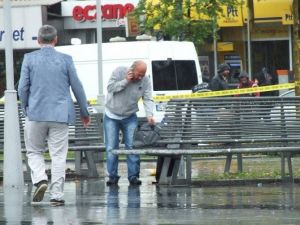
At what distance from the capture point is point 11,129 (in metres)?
12.4

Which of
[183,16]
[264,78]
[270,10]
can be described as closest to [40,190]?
[183,16]

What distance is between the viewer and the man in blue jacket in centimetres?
1045

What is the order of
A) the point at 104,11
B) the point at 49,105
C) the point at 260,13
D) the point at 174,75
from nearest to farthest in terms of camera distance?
the point at 49,105 → the point at 174,75 → the point at 260,13 → the point at 104,11

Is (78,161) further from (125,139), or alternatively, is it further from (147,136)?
(147,136)

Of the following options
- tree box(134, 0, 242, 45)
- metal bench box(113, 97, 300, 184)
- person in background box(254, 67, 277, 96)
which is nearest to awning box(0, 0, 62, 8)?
tree box(134, 0, 242, 45)

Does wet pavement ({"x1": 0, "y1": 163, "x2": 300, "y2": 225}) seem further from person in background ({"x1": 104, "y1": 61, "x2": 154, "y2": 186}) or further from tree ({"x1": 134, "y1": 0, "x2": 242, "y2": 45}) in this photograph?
tree ({"x1": 134, "y1": 0, "x2": 242, "y2": 45})

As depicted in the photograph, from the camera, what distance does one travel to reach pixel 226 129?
13008mm

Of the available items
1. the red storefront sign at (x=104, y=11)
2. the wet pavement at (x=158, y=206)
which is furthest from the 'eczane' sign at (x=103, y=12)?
the wet pavement at (x=158, y=206)

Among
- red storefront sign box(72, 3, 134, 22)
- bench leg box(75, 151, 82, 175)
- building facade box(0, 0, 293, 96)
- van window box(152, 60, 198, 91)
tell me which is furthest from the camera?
red storefront sign box(72, 3, 134, 22)

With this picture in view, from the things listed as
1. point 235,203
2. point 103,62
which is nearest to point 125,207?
point 235,203

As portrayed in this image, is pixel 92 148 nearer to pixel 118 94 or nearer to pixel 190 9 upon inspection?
pixel 118 94

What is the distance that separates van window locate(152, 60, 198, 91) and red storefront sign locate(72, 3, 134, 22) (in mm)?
8450

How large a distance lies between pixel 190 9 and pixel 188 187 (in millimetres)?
13590

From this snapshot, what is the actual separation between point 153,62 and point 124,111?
1131cm
